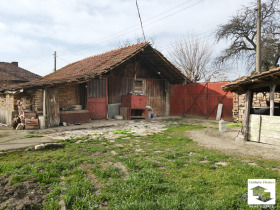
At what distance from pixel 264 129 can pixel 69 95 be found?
9.60 meters

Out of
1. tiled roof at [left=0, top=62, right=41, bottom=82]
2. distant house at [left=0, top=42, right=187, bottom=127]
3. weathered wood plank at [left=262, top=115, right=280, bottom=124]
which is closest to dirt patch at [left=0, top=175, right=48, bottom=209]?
weathered wood plank at [left=262, top=115, right=280, bottom=124]

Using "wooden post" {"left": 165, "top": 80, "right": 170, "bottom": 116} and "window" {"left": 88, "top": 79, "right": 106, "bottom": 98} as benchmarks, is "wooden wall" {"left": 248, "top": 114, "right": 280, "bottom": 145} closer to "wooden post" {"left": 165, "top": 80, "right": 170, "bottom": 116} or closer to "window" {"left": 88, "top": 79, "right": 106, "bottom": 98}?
"window" {"left": 88, "top": 79, "right": 106, "bottom": 98}

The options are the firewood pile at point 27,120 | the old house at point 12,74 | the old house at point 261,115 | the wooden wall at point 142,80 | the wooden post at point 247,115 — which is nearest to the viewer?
the old house at point 261,115

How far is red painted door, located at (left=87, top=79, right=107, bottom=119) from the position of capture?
39.9 feet

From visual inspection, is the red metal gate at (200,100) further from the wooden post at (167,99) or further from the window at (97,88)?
the window at (97,88)

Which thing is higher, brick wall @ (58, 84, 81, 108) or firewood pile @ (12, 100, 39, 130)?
brick wall @ (58, 84, 81, 108)

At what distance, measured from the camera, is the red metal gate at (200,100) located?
12648 millimetres

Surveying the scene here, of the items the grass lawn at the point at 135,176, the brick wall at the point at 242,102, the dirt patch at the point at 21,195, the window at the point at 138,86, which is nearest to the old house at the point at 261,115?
the grass lawn at the point at 135,176

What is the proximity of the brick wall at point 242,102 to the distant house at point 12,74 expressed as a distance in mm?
24124

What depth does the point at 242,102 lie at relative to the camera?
11078mm

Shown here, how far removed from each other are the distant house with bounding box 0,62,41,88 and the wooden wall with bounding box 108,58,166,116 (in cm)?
1688

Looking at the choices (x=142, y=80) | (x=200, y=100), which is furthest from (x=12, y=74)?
(x=200, y=100)

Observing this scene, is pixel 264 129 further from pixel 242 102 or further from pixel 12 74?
pixel 12 74

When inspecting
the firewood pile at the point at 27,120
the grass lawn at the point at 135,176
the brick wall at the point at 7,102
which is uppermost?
the brick wall at the point at 7,102
